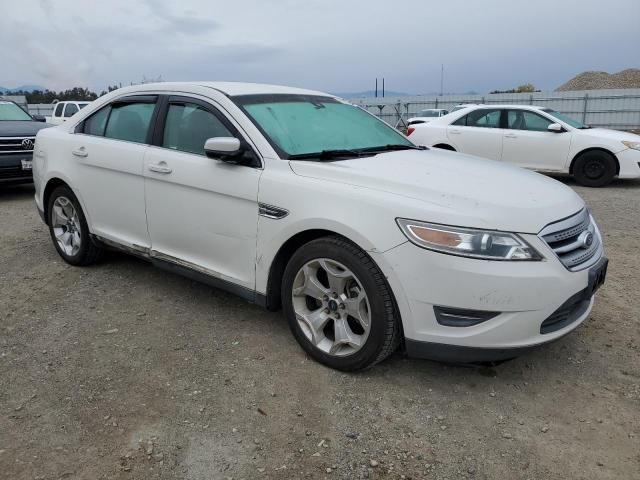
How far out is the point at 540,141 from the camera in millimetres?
9859

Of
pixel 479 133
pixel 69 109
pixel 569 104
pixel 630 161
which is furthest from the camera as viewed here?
pixel 569 104

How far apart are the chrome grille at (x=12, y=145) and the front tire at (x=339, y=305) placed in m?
6.93

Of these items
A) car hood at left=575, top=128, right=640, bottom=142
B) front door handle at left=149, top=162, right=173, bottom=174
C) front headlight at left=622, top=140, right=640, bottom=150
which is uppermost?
car hood at left=575, top=128, right=640, bottom=142

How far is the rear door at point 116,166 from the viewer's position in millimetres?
4160

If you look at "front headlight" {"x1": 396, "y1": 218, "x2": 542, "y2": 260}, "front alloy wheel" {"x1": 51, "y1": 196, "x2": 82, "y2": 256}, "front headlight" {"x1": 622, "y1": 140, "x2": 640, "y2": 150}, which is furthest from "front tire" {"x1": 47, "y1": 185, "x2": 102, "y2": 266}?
"front headlight" {"x1": 622, "y1": 140, "x2": 640, "y2": 150}

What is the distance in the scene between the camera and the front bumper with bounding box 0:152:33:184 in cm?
829

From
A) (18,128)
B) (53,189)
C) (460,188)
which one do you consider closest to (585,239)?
(460,188)

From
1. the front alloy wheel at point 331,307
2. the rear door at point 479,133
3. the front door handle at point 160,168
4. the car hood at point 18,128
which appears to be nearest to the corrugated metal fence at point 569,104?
the rear door at point 479,133

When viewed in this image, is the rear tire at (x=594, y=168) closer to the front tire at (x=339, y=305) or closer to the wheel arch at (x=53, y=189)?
the front tire at (x=339, y=305)

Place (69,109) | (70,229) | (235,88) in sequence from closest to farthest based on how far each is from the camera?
(235,88) → (70,229) → (69,109)

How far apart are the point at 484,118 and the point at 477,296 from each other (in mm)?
8567

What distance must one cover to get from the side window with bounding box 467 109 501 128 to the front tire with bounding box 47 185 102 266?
25.8ft

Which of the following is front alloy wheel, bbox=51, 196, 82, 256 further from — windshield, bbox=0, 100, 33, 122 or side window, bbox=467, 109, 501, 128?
side window, bbox=467, 109, 501, 128

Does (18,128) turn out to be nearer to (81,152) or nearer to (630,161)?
(81,152)
